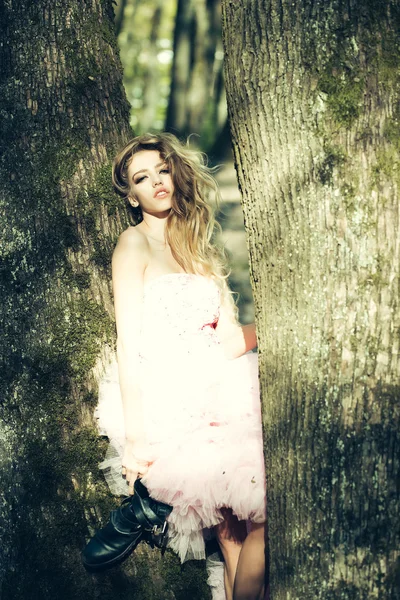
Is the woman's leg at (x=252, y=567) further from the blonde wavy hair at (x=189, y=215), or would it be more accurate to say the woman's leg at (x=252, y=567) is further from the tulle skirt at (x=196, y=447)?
the blonde wavy hair at (x=189, y=215)

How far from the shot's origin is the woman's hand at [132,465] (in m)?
2.89

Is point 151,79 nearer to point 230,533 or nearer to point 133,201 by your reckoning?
point 133,201

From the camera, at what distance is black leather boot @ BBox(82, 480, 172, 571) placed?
9.32 feet

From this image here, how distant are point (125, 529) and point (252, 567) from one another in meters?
0.58

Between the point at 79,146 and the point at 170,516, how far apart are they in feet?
5.67

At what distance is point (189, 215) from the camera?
3.68 metres

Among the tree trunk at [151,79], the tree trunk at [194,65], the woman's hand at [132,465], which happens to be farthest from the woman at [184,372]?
the tree trunk at [151,79]

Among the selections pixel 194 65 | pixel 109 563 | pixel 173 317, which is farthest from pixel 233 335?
pixel 194 65

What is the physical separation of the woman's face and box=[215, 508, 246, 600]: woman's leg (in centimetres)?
160

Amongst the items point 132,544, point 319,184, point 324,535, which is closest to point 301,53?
point 319,184

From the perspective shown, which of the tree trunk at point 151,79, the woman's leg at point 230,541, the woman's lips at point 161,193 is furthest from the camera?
the tree trunk at point 151,79

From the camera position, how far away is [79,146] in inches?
120

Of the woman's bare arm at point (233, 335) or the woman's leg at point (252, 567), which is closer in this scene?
the woman's leg at point (252, 567)

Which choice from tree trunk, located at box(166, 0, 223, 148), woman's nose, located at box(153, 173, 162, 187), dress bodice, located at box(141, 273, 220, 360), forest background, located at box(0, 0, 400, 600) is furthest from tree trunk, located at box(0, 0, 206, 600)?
tree trunk, located at box(166, 0, 223, 148)
